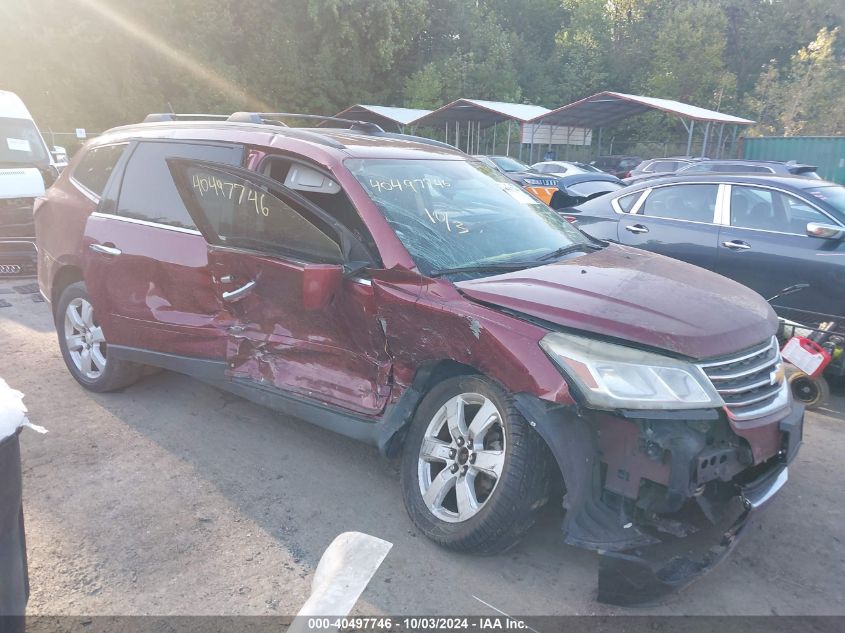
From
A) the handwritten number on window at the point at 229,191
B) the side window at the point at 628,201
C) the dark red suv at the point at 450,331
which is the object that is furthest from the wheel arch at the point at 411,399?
the side window at the point at 628,201

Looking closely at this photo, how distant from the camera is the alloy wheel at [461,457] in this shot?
116 inches

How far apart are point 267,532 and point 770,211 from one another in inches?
207

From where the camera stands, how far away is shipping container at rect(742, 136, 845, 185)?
20.7 metres

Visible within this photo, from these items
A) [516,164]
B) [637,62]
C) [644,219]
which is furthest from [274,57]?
[644,219]

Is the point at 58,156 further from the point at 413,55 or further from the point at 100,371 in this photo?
the point at 413,55

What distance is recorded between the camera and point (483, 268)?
336cm

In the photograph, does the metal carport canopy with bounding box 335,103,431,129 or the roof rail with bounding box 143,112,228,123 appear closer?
the roof rail with bounding box 143,112,228,123

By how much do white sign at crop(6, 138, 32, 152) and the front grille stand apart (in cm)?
1045

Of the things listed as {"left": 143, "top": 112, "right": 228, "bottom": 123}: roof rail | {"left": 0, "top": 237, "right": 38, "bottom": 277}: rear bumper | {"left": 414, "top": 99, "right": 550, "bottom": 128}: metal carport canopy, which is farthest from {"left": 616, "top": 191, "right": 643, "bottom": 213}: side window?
{"left": 414, "top": 99, "right": 550, "bottom": 128}: metal carport canopy

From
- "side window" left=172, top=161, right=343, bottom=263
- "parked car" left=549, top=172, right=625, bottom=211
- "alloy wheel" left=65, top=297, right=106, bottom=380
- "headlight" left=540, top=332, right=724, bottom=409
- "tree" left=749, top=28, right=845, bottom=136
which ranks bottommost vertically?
"alloy wheel" left=65, top=297, right=106, bottom=380

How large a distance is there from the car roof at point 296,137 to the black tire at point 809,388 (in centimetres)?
304

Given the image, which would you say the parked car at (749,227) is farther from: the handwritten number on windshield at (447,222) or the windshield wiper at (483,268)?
the handwritten number on windshield at (447,222)

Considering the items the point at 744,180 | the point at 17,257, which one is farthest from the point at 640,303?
the point at 17,257

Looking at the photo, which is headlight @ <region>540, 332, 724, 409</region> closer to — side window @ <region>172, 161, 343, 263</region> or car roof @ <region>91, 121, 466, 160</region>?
side window @ <region>172, 161, 343, 263</region>
